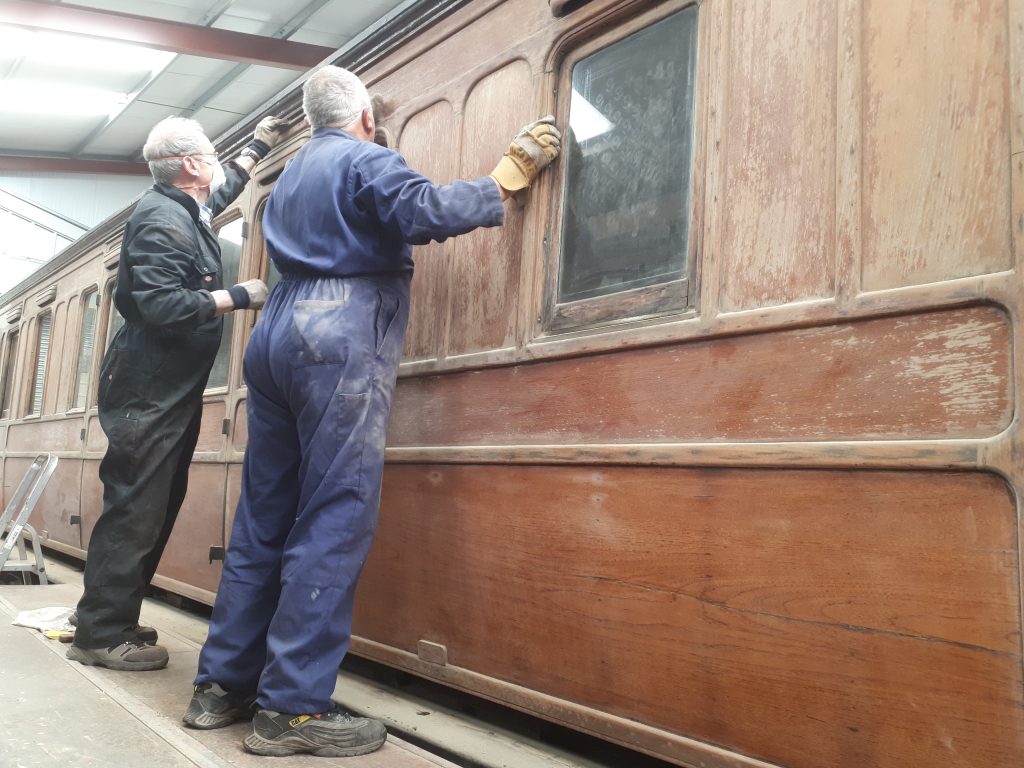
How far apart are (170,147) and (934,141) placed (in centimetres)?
234

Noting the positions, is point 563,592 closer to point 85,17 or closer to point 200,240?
point 200,240

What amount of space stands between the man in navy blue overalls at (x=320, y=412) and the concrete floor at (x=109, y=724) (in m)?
0.07

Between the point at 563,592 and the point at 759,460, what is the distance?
59 centimetres

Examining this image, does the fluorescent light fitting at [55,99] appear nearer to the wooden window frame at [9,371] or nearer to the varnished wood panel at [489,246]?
the wooden window frame at [9,371]

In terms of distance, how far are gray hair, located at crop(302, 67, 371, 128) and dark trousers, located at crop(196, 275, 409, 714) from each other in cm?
48

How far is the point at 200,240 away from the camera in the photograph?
2707 millimetres

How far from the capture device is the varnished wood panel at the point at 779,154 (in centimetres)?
145

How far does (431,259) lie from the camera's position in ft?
7.93

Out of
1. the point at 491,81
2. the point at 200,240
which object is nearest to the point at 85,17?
the point at 200,240

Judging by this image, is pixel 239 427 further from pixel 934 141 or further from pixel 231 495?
pixel 934 141

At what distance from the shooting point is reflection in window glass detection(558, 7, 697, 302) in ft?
5.80

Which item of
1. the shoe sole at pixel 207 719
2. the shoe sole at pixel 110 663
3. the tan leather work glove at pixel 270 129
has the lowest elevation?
the shoe sole at pixel 110 663

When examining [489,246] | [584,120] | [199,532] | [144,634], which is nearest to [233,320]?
[199,532]

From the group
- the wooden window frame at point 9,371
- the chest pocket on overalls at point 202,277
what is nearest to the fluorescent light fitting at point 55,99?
the wooden window frame at point 9,371
